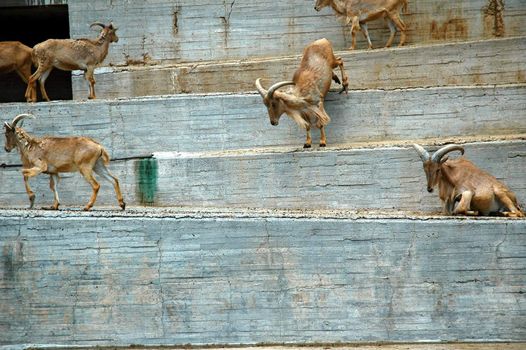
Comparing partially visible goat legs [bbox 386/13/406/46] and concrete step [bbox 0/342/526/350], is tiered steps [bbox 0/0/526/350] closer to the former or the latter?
concrete step [bbox 0/342/526/350]

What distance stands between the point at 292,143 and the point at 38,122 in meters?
3.61

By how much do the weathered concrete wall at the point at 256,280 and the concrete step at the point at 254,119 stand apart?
10.1 feet

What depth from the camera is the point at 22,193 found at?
56.7 feet

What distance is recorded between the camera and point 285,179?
16297 millimetres

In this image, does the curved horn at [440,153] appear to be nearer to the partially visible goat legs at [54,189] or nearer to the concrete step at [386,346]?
the concrete step at [386,346]

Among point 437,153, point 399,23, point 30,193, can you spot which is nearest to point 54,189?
point 30,193

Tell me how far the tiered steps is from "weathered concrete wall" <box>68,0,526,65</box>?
32 mm

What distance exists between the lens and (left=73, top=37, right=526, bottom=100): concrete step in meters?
18.1

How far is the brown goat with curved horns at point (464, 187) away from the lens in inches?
572

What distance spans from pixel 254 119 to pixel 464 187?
370cm

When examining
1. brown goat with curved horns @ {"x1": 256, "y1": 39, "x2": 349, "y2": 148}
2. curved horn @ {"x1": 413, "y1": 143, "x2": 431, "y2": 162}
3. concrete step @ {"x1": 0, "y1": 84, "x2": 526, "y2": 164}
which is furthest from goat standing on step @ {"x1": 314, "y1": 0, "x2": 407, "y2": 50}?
curved horn @ {"x1": 413, "y1": 143, "x2": 431, "y2": 162}

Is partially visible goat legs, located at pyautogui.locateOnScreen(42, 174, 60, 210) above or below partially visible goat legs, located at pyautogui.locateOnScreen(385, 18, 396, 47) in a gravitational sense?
below

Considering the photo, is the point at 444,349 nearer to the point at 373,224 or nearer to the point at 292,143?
the point at 373,224

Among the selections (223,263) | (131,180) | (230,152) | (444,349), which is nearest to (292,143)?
(230,152)
